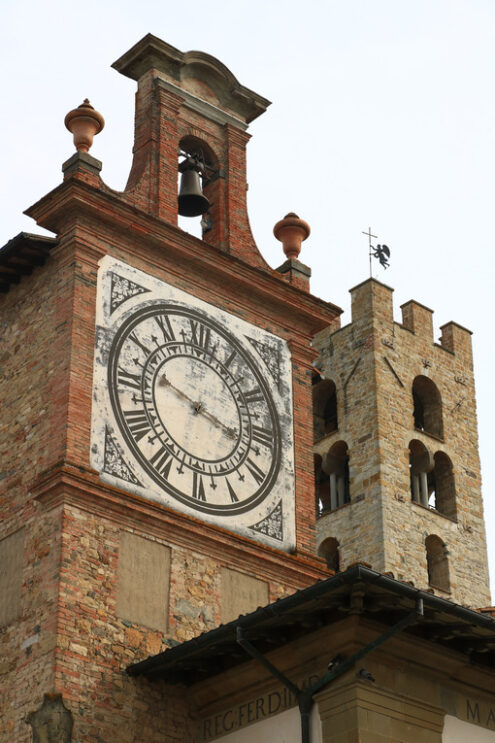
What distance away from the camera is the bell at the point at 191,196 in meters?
24.2

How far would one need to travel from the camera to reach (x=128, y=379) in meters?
21.0

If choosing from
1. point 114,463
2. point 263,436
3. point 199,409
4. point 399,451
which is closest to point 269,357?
point 263,436

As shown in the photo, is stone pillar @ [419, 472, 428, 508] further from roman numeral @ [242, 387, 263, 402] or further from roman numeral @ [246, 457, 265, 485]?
roman numeral @ [246, 457, 265, 485]

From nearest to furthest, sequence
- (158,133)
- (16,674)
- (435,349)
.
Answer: (16,674) → (158,133) → (435,349)

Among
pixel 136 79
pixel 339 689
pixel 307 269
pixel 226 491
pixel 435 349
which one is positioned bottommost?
pixel 339 689

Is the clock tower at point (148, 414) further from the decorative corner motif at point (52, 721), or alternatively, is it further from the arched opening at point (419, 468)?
Answer: the arched opening at point (419, 468)

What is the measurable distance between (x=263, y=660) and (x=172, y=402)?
16.0ft

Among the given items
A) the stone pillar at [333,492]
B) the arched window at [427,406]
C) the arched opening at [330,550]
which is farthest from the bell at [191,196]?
the arched window at [427,406]

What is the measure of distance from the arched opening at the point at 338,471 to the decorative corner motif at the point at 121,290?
21007 millimetres

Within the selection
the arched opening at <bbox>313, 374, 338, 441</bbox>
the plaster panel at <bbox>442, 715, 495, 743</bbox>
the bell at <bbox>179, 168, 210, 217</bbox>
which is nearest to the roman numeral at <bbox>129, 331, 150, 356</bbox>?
the bell at <bbox>179, 168, 210, 217</bbox>

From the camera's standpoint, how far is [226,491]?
21.3m

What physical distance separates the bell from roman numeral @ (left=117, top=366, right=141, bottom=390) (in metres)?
4.07

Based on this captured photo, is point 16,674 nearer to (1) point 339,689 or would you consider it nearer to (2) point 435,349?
(1) point 339,689

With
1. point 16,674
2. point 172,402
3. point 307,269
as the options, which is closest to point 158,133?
point 307,269
